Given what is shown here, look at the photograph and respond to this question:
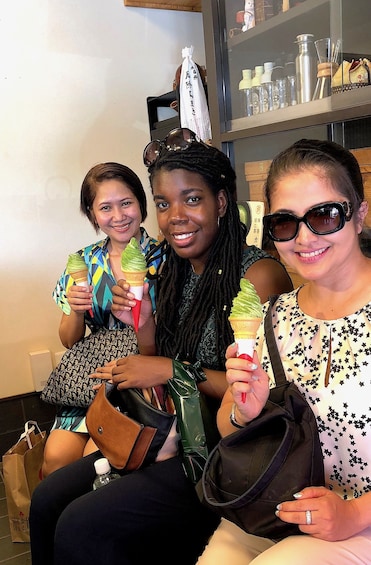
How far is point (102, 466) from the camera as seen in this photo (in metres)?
1.46

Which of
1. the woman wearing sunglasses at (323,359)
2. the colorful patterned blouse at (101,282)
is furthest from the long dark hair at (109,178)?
the woman wearing sunglasses at (323,359)

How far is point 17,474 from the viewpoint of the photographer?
7.09 ft

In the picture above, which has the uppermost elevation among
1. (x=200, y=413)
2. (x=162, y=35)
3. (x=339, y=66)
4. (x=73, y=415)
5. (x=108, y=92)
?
(x=162, y=35)

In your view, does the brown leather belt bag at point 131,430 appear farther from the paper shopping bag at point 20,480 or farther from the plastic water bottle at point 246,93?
the plastic water bottle at point 246,93

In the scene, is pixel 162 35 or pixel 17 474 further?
pixel 162 35

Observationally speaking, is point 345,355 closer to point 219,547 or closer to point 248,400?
point 248,400

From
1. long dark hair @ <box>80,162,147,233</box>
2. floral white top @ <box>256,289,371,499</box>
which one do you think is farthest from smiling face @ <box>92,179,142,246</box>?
floral white top @ <box>256,289,371,499</box>

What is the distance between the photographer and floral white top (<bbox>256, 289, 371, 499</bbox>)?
1.11m

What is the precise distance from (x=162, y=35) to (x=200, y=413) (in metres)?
2.63

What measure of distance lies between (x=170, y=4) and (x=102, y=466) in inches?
110

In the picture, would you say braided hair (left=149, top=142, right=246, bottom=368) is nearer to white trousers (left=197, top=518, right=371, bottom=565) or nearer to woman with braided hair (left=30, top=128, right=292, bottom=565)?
woman with braided hair (left=30, top=128, right=292, bottom=565)

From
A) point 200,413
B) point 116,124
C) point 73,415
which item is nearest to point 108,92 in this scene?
point 116,124

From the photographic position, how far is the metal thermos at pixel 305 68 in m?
2.03

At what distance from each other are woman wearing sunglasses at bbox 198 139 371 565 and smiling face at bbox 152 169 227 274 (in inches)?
12.5
